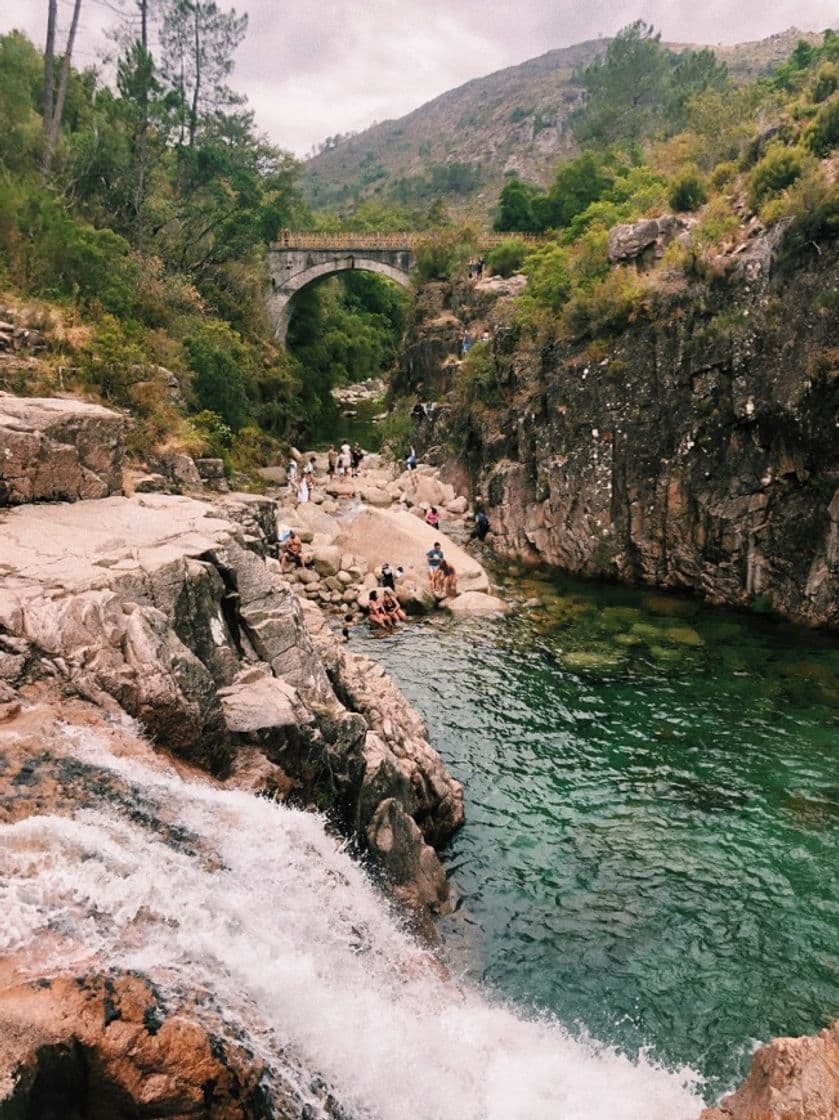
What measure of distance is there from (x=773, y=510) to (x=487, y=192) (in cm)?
13039

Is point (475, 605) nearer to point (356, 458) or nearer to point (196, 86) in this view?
point (356, 458)

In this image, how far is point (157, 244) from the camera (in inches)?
1364

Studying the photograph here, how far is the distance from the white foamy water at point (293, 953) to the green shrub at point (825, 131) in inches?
979

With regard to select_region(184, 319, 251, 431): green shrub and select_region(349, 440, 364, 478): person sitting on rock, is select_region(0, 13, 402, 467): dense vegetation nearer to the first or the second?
select_region(184, 319, 251, 431): green shrub

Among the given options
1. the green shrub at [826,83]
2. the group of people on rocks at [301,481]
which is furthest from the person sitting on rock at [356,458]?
the green shrub at [826,83]

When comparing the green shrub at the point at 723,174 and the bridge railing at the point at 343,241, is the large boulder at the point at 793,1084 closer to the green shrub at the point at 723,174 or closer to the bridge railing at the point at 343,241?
the green shrub at the point at 723,174

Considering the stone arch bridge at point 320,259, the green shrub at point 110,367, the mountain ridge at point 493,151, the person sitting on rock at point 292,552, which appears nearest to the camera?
the green shrub at point 110,367

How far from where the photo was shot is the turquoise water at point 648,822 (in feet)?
28.9

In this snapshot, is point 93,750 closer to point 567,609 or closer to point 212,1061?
point 212,1061

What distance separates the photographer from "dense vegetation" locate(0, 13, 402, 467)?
22.4 m

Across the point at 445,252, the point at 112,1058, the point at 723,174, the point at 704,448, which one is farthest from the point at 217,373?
the point at 112,1058

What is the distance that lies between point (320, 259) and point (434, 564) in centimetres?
3530

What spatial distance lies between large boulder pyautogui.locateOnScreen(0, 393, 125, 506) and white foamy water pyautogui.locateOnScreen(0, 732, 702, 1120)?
5421 mm

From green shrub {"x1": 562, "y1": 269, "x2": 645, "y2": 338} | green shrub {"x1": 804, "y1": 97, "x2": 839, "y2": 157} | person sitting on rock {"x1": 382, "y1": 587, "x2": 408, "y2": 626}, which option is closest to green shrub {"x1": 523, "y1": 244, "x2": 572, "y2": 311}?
green shrub {"x1": 562, "y1": 269, "x2": 645, "y2": 338}
